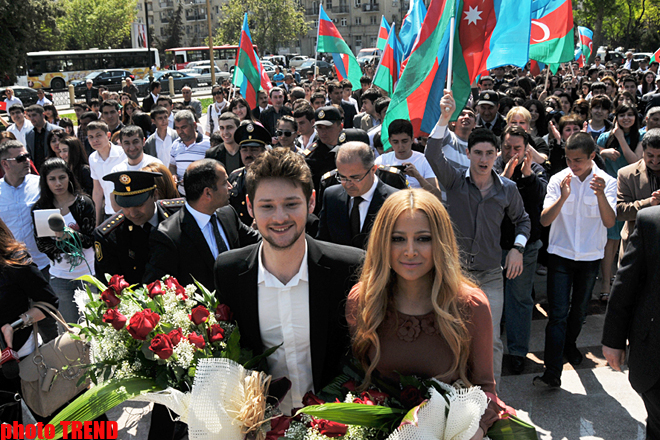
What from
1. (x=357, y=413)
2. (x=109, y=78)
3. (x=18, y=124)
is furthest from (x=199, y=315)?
(x=109, y=78)

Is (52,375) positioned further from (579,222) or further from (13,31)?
(13,31)

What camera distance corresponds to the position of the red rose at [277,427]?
221 cm

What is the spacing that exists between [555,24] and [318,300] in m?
8.89

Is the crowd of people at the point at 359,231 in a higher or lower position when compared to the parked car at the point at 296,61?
lower

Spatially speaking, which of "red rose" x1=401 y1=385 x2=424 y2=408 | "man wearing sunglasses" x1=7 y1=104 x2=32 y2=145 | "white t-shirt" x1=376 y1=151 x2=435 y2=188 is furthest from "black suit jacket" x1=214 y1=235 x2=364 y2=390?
"man wearing sunglasses" x1=7 y1=104 x2=32 y2=145

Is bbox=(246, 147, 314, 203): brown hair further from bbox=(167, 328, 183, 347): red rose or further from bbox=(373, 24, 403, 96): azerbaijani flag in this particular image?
bbox=(373, 24, 403, 96): azerbaijani flag

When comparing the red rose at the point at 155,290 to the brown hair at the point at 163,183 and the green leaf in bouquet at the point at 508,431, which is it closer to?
the green leaf in bouquet at the point at 508,431

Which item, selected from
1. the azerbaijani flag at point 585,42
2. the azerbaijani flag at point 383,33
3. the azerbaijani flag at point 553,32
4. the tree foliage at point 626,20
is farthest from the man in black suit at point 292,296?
the tree foliage at point 626,20

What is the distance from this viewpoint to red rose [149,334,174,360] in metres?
2.30

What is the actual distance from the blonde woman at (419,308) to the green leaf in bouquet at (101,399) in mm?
949

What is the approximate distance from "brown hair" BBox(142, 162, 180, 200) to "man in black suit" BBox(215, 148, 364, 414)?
2.36m

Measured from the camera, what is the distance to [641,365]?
10.1 ft

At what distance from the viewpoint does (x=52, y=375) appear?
3.40 metres

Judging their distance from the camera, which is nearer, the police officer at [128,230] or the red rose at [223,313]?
the red rose at [223,313]
